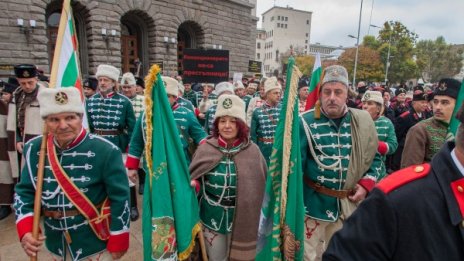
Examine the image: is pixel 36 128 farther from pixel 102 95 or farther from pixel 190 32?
pixel 190 32

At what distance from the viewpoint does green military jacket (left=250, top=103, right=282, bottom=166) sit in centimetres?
554

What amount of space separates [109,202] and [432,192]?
2.20 meters

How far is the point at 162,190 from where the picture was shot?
8.29 ft

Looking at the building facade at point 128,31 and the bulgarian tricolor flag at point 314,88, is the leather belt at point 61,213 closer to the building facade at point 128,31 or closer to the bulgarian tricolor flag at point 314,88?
the bulgarian tricolor flag at point 314,88

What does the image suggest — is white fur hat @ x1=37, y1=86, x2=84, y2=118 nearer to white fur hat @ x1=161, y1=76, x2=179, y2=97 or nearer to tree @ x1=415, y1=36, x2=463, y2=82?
white fur hat @ x1=161, y1=76, x2=179, y2=97

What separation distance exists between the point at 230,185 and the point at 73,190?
52.2 inches

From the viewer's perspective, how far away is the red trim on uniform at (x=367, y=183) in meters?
2.92

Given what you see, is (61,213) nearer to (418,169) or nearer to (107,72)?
(418,169)

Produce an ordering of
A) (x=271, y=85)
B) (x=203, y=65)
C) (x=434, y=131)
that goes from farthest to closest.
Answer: (x=203, y=65) → (x=271, y=85) → (x=434, y=131)

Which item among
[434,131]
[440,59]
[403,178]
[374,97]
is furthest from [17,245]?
[440,59]

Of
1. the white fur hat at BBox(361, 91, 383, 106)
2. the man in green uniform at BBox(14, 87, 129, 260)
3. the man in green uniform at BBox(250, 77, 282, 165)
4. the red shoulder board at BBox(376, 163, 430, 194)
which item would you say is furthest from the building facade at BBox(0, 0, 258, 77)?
the red shoulder board at BBox(376, 163, 430, 194)

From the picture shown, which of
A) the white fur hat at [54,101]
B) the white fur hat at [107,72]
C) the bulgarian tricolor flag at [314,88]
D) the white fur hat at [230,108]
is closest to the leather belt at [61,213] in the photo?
the white fur hat at [54,101]

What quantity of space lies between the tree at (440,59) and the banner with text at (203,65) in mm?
74153

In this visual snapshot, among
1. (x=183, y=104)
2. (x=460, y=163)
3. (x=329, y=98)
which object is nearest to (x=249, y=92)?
(x=183, y=104)
